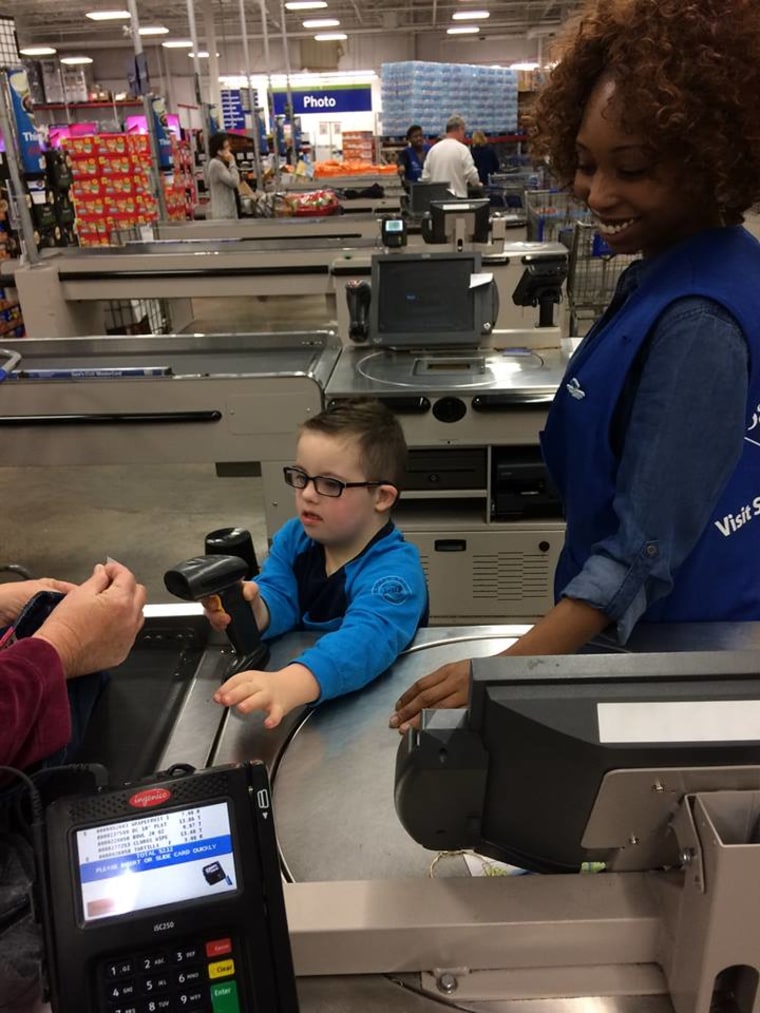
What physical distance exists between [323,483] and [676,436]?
Answer: 2.10 ft

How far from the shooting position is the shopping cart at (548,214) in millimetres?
6570

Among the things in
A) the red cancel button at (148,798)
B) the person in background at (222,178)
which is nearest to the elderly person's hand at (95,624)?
the red cancel button at (148,798)

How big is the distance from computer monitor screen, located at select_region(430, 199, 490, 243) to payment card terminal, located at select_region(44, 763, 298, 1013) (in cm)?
358

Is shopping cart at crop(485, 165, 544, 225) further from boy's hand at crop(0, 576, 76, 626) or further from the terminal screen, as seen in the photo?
the terminal screen

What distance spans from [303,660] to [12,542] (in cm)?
324

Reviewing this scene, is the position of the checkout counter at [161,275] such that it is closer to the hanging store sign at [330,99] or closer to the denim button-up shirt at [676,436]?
the denim button-up shirt at [676,436]

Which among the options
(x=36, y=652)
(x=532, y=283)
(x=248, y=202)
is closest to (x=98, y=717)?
(x=36, y=652)

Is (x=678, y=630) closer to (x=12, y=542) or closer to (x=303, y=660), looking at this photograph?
(x=303, y=660)

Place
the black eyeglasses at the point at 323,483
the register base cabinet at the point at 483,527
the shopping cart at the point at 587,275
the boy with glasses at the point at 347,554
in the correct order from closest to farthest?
the boy with glasses at the point at 347,554 < the black eyeglasses at the point at 323,483 < the register base cabinet at the point at 483,527 < the shopping cart at the point at 587,275

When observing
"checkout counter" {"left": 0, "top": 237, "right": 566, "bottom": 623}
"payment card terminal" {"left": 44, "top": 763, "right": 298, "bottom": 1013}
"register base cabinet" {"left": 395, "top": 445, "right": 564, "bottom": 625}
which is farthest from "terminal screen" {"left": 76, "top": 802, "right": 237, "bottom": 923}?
"register base cabinet" {"left": 395, "top": 445, "right": 564, "bottom": 625}

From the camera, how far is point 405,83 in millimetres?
14789

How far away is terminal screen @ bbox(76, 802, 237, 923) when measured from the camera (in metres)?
0.61

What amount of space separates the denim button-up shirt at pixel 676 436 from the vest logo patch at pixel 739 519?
0.09 meters

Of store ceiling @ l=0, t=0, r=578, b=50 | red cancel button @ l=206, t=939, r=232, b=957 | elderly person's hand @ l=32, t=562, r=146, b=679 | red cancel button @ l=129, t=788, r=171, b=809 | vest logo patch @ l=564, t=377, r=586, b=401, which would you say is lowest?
red cancel button @ l=206, t=939, r=232, b=957
